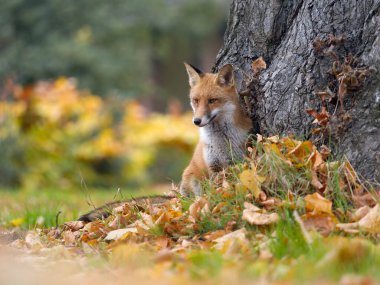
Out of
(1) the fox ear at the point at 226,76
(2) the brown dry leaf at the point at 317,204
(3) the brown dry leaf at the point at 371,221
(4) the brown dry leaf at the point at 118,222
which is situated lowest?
(3) the brown dry leaf at the point at 371,221

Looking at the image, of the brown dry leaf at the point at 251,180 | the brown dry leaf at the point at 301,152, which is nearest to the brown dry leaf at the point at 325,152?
the brown dry leaf at the point at 301,152

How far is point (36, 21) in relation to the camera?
60.4 feet

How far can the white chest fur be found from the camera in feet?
23.4

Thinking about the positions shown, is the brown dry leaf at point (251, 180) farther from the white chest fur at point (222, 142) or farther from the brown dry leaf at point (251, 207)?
the white chest fur at point (222, 142)

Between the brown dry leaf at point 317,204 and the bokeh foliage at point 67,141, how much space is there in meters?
9.91

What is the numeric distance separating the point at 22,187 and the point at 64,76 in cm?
477

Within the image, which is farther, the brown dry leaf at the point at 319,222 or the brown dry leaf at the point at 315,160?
the brown dry leaf at the point at 315,160

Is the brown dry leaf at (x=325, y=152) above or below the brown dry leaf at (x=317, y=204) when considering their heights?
above

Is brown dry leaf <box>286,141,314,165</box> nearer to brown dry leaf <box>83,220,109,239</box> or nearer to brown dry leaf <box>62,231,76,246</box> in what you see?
brown dry leaf <box>83,220,109,239</box>

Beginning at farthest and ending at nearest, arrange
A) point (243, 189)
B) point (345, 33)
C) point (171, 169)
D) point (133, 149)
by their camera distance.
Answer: point (171, 169) < point (133, 149) < point (345, 33) < point (243, 189)

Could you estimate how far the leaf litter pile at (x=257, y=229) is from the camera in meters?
4.28

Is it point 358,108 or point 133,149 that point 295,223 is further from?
point 133,149

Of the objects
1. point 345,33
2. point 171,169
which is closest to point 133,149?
point 171,169

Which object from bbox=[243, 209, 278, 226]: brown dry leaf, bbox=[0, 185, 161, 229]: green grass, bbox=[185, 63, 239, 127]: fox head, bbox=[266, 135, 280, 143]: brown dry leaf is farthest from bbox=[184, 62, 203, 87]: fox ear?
bbox=[243, 209, 278, 226]: brown dry leaf
